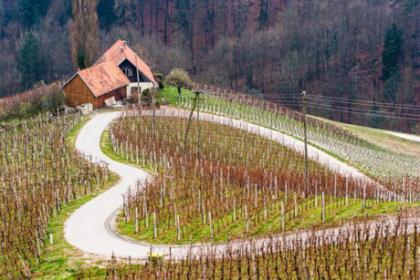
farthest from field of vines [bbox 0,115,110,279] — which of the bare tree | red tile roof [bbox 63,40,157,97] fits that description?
the bare tree

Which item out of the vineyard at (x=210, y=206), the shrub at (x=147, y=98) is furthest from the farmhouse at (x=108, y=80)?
the vineyard at (x=210, y=206)

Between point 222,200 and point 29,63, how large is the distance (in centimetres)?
6267

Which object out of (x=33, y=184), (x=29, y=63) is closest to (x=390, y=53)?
(x=29, y=63)

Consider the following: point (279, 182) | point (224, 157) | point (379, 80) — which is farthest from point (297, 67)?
point (279, 182)

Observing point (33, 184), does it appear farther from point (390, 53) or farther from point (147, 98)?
point (390, 53)

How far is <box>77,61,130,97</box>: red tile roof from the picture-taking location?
157 feet

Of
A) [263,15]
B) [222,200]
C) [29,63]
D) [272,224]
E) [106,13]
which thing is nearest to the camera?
[272,224]

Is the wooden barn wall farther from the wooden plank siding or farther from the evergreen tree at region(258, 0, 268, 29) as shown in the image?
the evergreen tree at region(258, 0, 268, 29)

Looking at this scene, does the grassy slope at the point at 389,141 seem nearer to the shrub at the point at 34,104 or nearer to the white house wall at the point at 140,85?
the white house wall at the point at 140,85

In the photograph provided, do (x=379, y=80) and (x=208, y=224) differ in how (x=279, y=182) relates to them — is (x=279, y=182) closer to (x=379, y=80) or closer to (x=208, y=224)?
(x=208, y=224)

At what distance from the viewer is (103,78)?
164ft

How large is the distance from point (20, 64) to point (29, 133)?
46.6m

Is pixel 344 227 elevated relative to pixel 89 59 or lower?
lower

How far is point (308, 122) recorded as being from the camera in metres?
50.6
